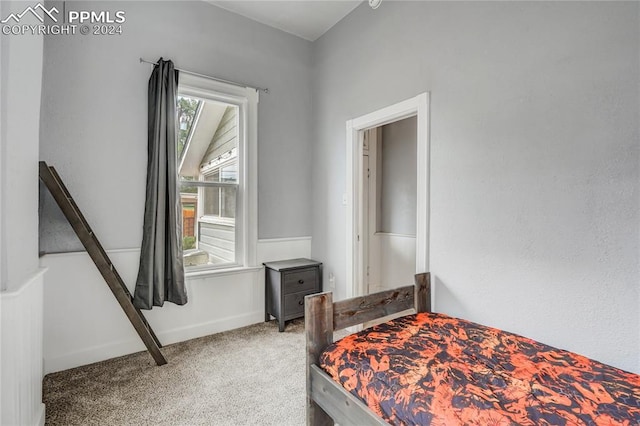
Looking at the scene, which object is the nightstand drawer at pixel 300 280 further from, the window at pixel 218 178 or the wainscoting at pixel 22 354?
the wainscoting at pixel 22 354

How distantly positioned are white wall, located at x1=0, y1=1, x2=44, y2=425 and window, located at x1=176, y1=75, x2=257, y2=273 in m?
1.30

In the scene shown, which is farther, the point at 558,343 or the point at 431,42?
the point at 431,42

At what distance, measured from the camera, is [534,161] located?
1.73 metres

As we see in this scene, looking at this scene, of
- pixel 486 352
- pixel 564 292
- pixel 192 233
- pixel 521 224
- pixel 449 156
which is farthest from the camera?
pixel 192 233

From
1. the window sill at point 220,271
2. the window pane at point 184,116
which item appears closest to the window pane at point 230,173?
the window pane at point 184,116

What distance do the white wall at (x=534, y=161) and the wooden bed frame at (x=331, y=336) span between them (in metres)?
0.49

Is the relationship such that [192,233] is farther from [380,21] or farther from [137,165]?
[380,21]

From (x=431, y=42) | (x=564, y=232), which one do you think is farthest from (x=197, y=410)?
(x=431, y=42)

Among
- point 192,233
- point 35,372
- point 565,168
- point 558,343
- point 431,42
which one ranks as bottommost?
point 35,372

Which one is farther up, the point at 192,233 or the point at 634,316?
the point at 192,233

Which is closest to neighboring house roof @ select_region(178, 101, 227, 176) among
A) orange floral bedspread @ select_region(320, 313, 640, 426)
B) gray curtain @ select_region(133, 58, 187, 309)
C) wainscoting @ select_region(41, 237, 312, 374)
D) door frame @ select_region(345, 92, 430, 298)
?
gray curtain @ select_region(133, 58, 187, 309)

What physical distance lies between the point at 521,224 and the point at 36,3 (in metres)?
2.90

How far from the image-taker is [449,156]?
2.16m

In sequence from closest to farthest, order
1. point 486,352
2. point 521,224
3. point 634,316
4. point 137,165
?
1. point 634,316
2. point 486,352
3. point 521,224
4. point 137,165
